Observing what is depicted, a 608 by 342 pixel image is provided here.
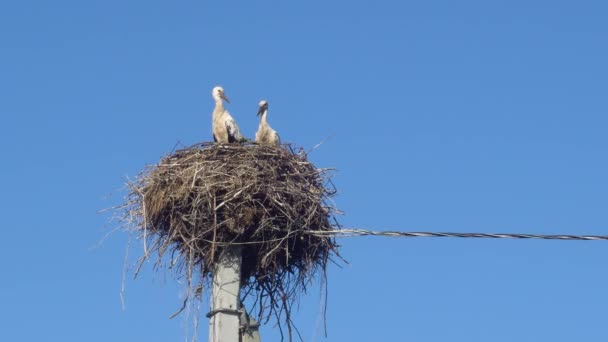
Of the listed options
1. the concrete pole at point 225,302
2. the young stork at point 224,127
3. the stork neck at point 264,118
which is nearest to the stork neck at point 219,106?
the young stork at point 224,127

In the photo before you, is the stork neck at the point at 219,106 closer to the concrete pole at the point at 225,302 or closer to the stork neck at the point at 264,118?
the stork neck at the point at 264,118

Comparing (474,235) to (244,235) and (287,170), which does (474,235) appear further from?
(287,170)

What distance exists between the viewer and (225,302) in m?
8.70

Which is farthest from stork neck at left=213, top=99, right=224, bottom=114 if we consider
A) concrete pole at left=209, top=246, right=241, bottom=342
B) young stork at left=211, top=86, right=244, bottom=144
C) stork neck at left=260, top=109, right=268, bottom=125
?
concrete pole at left=209, top=246, right=241, bottom=342

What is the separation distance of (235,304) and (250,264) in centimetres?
150

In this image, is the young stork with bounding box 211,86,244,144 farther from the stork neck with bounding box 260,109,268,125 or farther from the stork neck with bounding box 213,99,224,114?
the stork neck with bounding box 260,109,268,125

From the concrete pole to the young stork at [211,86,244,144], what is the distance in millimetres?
4261

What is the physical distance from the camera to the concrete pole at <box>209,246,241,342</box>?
848 cm

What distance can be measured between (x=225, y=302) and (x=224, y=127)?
5.37m

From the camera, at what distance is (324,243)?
1068cm

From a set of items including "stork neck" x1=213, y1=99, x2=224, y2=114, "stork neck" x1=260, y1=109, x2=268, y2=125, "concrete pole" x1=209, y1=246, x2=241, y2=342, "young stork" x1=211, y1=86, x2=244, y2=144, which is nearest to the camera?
"concrete pole" x1=209, y1=246, x2=241, y2=342

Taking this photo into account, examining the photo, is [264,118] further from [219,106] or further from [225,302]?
[225,302]

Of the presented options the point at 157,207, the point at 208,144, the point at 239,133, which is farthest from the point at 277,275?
the point at 239,133

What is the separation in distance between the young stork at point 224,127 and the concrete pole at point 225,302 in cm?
426
